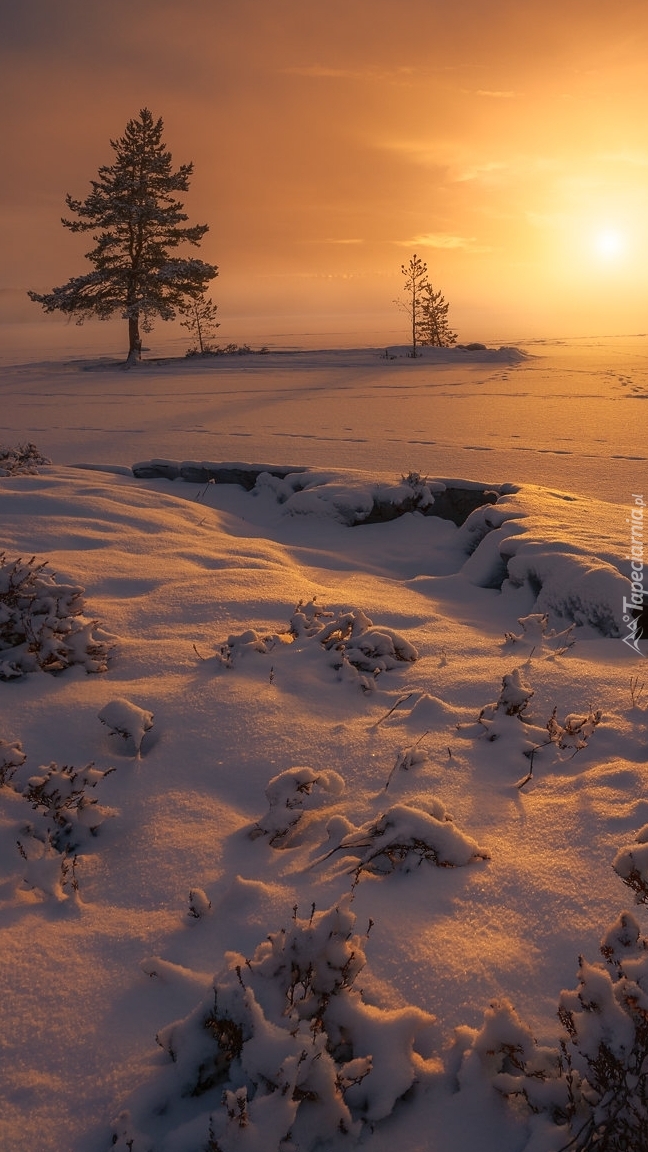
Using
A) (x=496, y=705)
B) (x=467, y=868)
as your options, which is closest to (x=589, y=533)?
(x=496, y=705)

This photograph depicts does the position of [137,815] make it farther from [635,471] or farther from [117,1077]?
[635,471]

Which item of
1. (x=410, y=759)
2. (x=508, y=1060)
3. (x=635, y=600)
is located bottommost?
(x=508, y=1060)

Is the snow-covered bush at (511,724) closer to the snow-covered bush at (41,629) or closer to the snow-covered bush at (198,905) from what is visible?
the snow-covered bush at (198,905)

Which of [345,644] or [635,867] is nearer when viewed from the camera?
[635,867]

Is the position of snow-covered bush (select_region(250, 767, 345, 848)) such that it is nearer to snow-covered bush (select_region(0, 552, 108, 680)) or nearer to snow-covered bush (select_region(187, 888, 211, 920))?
snow-covered bush (select_region(187, 888, 211, 920))

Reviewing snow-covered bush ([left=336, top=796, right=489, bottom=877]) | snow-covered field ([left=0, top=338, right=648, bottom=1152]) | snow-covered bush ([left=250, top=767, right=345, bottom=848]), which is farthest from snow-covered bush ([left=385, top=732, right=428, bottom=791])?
snow-covered bush ([left=336, top=796, right=489, bottom=877])

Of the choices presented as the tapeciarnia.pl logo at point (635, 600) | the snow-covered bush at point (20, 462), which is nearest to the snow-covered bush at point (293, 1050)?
the tapeciarnia.pl logo at point (635, 600)

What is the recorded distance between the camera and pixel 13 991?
149cm

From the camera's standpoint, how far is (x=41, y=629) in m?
2.93

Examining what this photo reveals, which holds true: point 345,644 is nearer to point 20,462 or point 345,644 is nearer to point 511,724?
point 511,724

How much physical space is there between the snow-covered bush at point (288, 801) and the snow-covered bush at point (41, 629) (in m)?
1.18

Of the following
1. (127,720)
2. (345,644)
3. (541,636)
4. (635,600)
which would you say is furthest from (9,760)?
(635,600)

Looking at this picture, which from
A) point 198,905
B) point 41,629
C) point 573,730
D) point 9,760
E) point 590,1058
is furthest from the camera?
point 41,629

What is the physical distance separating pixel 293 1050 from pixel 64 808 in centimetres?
108
